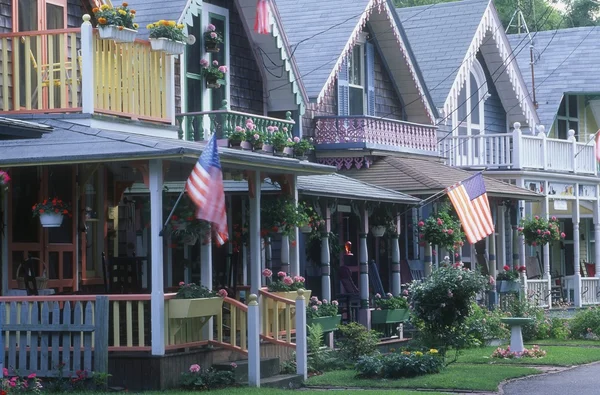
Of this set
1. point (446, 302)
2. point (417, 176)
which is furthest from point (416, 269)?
point (446, 302)

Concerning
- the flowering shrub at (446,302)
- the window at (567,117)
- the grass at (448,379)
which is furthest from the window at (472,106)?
the grass at (448,379)

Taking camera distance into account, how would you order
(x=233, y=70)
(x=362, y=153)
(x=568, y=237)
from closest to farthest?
(x=233, y=70), (x=362, y=153), (x=568, y=237)

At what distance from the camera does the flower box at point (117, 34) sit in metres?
18.0

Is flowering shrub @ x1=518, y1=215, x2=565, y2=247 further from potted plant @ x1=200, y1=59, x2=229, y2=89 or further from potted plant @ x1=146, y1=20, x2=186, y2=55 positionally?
potted plant @ x1=146, y1=20, x2=186, y2=55

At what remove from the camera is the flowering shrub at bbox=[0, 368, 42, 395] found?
51.5 ft

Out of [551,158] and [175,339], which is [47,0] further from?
[551,158]

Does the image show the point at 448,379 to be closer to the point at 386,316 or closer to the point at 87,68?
the point at 386,316

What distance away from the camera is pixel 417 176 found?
28.0 m

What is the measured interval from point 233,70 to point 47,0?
19.7ft

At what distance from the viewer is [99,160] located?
16.1m

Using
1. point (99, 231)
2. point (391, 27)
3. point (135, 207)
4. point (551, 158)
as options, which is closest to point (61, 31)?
point (99, 231)

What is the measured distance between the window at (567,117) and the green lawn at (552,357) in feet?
59.4

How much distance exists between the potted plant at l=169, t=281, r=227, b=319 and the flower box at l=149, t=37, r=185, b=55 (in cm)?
394

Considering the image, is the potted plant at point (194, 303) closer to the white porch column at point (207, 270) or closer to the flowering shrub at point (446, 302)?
the white porch column at point (207, 270)
